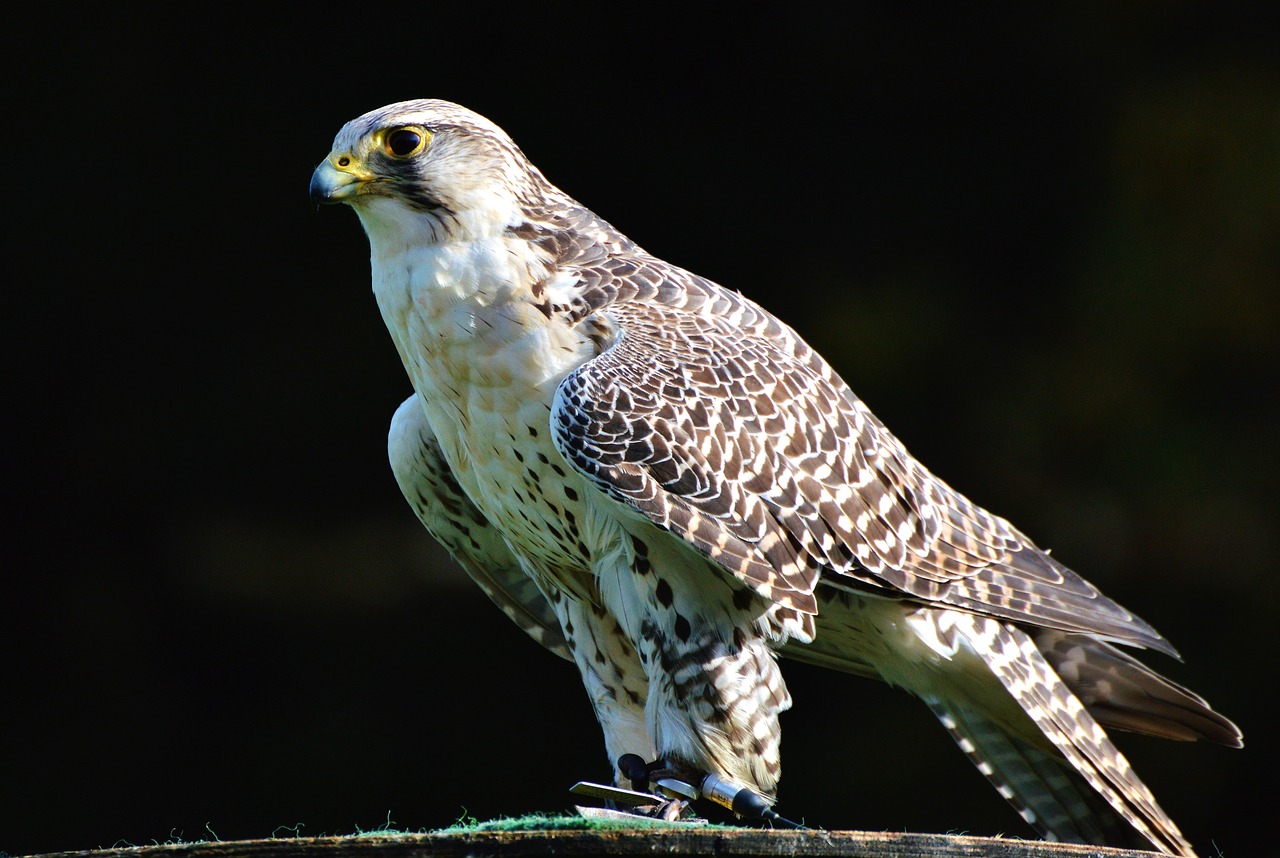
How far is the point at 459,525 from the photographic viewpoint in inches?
110

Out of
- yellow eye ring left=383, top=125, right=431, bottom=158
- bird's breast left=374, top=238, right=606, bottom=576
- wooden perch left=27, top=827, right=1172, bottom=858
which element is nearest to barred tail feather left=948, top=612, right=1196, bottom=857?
bird's breast left=374, top=238, right=606, bottom=576

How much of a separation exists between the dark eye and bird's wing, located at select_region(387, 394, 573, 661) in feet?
1.77

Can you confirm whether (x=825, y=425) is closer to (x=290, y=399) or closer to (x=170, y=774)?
(x=290, y=399)

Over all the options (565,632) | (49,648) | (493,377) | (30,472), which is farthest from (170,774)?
(493,377)

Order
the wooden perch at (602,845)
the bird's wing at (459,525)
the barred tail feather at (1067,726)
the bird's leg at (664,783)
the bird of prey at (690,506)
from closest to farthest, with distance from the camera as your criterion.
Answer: the wooden perch at (602,845) → the bird's leg at (664,783) → the bird of prey at (690,506) → the barred tail feather at (1067,726) → the bird's wing at (459,525)

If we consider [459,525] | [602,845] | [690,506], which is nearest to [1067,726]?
[690,506]

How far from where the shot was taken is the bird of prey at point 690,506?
2230 mm

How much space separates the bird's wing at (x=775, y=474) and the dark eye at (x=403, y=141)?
0.44m

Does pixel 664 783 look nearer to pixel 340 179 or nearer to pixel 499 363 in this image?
pixel 499 363

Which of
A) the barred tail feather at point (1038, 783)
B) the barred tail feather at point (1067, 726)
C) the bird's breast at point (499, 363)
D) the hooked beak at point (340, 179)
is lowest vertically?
the barred tail feather at point (1038, 783)

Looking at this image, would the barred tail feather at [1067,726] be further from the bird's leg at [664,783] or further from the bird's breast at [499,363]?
the bird's breast at [499,363]

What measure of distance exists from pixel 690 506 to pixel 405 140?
798 millimetres

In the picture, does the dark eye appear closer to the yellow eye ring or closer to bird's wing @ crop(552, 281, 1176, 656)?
the yellow eye ring

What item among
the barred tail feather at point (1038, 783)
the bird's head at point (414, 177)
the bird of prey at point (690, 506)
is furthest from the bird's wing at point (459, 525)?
the barred tail feather at point (1038, 783)
